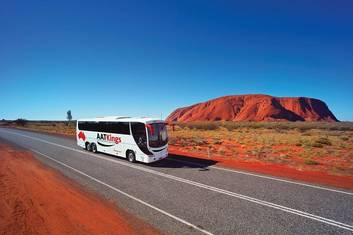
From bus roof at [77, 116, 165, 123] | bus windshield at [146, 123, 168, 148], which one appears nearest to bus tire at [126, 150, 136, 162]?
bus windshield at [146, 123, 168, 148]

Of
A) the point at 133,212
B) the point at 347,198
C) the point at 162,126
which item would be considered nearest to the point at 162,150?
the point at 162,126

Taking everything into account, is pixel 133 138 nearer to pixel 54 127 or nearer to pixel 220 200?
pixel 220 200

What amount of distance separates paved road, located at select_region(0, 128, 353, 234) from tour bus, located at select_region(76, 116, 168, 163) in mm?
1751

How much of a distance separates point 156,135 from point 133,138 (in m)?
1.72

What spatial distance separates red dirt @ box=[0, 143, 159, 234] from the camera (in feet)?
21.1

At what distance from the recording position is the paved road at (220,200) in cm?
647

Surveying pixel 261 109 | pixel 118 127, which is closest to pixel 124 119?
pixel 118 127

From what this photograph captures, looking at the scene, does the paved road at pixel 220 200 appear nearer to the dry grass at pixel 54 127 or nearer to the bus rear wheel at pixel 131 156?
the bus rear wheel at pixel 131 156

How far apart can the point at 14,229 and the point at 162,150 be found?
32.7ft

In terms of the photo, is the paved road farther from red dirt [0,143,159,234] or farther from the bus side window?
the bus side window

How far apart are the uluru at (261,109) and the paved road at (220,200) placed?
388ft

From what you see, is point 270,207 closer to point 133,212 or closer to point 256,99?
point 133,212

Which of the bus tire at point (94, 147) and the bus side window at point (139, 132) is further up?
the bus side window at point (139, 132)

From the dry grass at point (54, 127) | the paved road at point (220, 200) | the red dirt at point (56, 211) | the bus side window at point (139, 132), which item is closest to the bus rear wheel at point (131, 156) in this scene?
the bus side window at point (139, 132)
